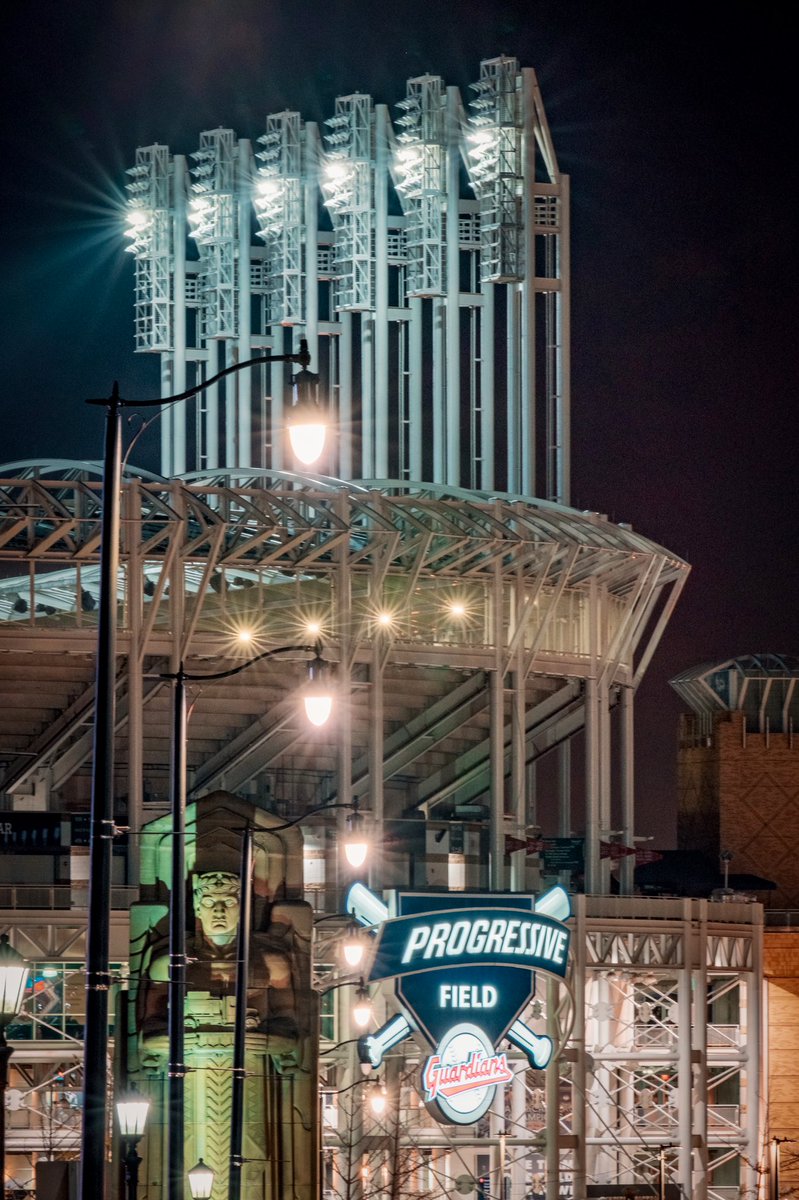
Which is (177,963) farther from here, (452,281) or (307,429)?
(452,281)

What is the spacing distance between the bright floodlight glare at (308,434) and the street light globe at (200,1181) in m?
16.0

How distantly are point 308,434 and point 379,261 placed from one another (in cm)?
6735

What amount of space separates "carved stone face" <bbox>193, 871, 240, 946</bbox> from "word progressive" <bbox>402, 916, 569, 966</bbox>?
1404cm

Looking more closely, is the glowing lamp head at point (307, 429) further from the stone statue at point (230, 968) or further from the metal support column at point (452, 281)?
the metal support column at point (452, 281)

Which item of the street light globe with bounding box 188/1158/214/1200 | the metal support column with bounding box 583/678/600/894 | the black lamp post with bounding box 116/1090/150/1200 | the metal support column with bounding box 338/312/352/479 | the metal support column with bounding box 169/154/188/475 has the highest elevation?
the metal support column with bounding box 169/154/188/475

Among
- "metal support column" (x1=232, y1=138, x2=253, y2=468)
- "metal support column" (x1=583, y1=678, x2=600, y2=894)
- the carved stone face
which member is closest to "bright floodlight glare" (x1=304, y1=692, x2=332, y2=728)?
the carved stone face

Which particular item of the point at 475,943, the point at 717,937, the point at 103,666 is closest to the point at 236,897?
the point at 475,943

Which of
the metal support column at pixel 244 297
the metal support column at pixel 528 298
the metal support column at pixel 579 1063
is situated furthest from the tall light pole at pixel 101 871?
the metal support column at pixel 244 297

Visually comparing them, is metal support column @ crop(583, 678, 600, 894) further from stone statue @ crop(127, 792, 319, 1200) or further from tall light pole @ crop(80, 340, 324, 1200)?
tall light pole @ crop(80, 340, 324, 1200)

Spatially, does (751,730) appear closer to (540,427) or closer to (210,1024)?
(540,427)

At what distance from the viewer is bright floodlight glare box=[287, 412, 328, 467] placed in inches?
877

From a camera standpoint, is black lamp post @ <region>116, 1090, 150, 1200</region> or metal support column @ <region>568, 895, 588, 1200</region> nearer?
black lamp post @ <region>116, 1090, 150, 1200</region>

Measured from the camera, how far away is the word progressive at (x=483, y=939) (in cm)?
5275

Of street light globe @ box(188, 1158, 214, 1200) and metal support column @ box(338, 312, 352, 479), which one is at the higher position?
metal support column @ box(338, 312, 352, 479)
